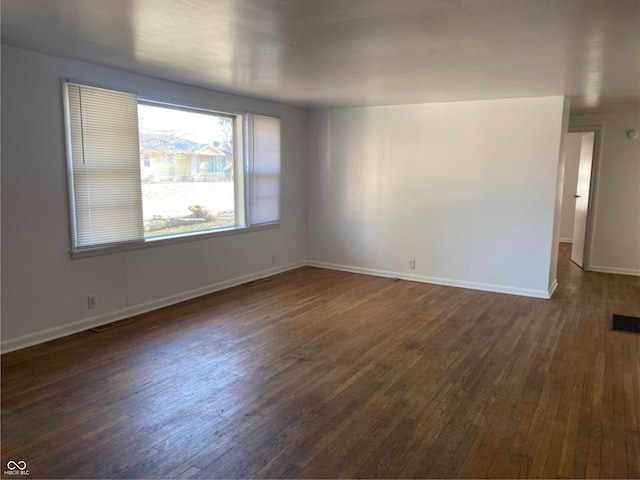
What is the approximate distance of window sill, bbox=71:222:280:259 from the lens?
395 cm

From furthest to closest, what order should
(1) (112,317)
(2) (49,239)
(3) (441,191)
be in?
(3) (441,191)
(1) (112,317)
(2) (49,239)

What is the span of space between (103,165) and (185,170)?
1.06 metres

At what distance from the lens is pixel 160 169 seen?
4625mm

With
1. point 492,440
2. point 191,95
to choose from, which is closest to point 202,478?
point 492,440

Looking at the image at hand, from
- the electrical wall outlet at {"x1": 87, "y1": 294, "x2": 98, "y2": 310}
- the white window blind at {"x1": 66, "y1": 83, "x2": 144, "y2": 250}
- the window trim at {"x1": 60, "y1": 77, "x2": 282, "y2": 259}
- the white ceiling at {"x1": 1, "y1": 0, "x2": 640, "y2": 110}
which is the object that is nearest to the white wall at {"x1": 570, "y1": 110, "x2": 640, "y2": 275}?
the white ceiling at {"x1": 1, "y1": 0, "x2": 640, "y2": 110}

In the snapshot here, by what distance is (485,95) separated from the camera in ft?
16.1

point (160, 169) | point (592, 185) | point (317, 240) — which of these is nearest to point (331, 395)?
point (160, 169)

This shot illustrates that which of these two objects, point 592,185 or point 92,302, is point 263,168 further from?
point 592,185

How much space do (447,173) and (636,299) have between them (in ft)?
8.64

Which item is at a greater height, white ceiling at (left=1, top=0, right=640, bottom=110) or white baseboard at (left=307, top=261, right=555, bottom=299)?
white ceiling at (left=1, top=0, right=640, bottom=110)

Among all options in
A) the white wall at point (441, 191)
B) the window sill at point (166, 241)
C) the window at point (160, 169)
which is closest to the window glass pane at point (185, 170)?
the window at point (160, 169)

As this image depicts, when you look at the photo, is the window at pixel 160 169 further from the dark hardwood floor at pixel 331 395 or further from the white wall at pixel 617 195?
the white wall at pixel 617 195

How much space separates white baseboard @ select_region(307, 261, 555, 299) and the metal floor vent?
75cm

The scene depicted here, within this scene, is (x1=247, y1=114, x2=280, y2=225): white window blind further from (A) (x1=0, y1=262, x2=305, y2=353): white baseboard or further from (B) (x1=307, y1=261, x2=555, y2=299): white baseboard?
(B) (x1=307, y1=261, x2=555, y2=299): white baseboard
